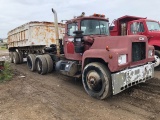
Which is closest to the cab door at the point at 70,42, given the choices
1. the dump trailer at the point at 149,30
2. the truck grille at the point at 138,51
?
the truck grille at the point at 138,51

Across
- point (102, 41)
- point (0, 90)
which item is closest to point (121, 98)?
point (102, 41)

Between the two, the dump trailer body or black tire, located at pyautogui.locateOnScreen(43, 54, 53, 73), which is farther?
the dump trailer body

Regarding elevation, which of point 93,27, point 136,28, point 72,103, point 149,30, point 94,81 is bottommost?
point 72,103

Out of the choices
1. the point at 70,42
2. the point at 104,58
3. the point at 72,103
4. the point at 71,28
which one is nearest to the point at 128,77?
the point at 104,58

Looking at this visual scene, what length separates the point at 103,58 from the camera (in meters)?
5.03

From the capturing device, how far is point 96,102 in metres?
5.16

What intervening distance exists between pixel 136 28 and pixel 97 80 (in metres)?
5.37

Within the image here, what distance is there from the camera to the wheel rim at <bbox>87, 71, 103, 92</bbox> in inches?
205

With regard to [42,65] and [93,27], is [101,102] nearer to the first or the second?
[93,27]

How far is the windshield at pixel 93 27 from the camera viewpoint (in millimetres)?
6324

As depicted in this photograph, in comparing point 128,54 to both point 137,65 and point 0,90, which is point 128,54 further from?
point 0,90

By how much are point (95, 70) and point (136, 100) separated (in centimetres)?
137

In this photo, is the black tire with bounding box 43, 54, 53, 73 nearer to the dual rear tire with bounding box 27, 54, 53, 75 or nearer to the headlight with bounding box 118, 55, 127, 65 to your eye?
the dual rear tire with bounding box 27, 54, 53, 75

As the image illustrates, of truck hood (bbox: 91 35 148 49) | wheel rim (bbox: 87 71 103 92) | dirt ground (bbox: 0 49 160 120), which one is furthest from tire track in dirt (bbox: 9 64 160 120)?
truck hood (bbox: 91 35 148 49)
